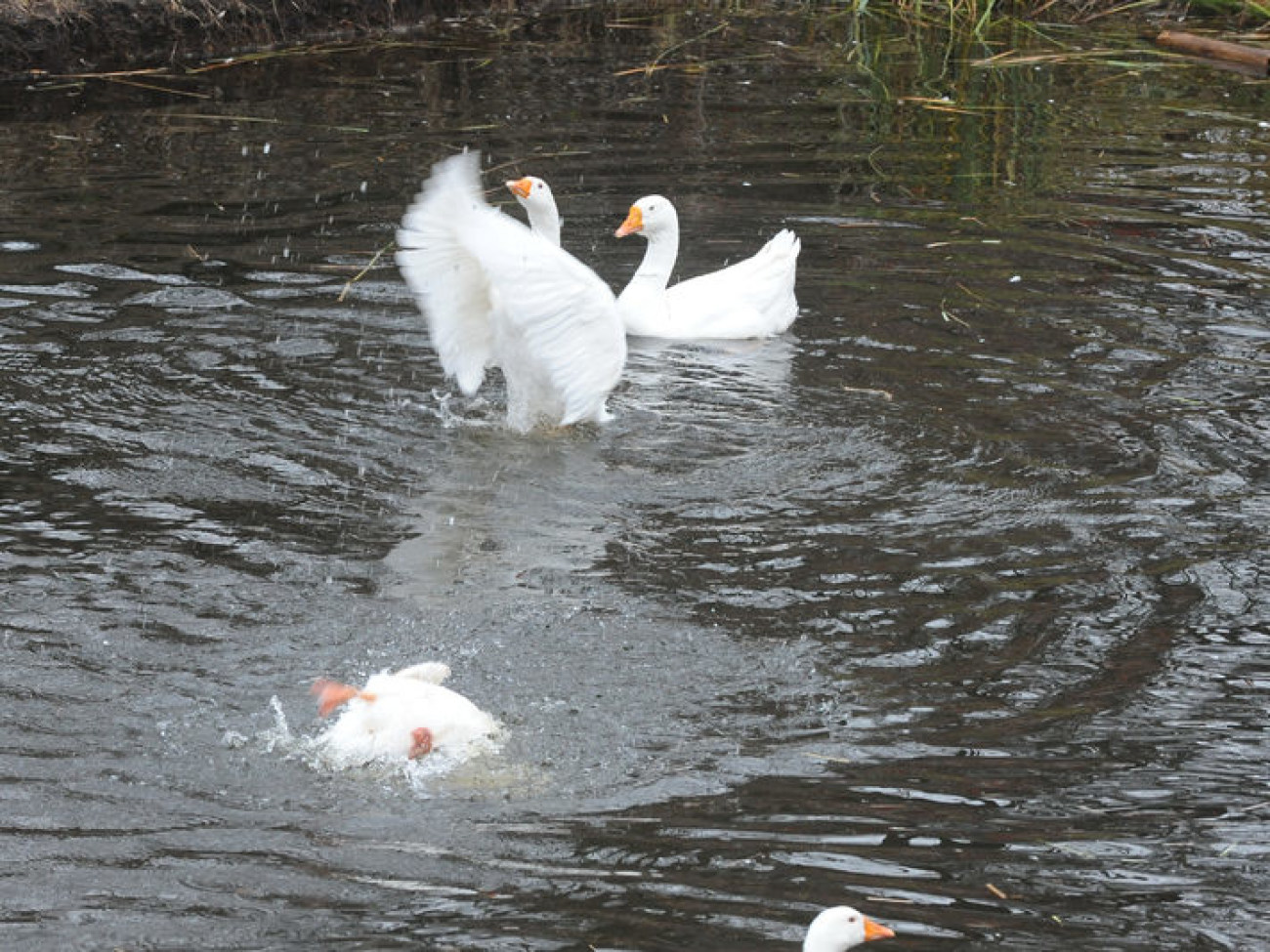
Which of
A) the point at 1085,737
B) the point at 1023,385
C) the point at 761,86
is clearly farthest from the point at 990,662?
the point at 761,86

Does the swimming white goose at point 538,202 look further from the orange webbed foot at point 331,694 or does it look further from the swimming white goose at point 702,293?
the orange webbed foot at point 331,694

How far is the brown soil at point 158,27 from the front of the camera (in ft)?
41.5

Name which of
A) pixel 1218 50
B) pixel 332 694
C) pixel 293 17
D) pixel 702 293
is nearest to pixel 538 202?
pixel 702 293

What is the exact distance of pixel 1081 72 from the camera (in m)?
13.1

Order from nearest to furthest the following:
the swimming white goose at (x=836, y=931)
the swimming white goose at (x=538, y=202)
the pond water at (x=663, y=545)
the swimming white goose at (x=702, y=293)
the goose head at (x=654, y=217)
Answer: the swimming white goose at (x=836, y=931) → the pond water at (x=663, y=545) → the swimming white goose at (x=538, y=202) → the swimming white goose at (x=702, y=293) → the goose head at (x=654, y=217)

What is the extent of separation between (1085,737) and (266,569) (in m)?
2.72

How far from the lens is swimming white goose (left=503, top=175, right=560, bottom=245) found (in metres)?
8.37

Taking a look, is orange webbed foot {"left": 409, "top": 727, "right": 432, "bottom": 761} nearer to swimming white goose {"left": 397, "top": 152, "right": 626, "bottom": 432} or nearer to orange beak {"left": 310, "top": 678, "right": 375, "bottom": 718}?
orange beak {"left": 310, "top": 678, "right": 375, "bottom": 718}

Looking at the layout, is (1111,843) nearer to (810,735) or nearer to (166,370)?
(810,735)

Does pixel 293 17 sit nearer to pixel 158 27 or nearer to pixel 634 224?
pixel 158 27

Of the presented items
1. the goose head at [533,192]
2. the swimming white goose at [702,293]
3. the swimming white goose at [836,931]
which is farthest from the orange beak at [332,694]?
the swimming white goose at [702,293]

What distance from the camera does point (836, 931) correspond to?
3814mm

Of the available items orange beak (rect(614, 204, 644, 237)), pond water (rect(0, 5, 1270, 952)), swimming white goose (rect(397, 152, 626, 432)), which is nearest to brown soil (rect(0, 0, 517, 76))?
pond water (rect(0, 5, 1270, 952))

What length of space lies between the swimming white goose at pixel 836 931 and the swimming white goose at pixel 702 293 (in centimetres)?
527
